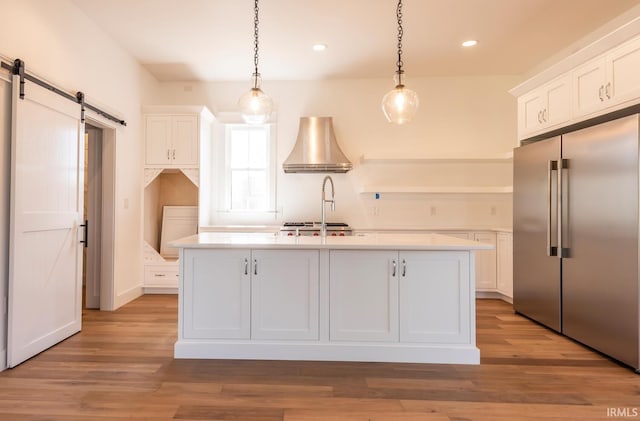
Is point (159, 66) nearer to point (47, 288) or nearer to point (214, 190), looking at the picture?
point (214, 190)

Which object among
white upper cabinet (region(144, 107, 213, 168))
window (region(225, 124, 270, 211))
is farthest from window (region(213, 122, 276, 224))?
white upper cabinet (region(144, 107, 213, 168))

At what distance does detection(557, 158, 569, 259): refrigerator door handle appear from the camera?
2.94 meters

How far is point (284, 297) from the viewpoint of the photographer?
2510 mm

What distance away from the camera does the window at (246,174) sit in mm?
4996

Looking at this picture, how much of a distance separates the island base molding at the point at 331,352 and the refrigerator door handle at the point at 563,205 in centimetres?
125

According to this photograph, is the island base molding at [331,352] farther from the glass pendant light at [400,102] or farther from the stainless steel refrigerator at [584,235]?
the glass pendant light at [400,102]

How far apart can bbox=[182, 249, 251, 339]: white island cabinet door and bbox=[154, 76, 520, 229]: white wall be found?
2462 millimetres

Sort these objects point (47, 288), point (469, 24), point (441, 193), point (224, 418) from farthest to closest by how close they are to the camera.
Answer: point (441, 193), point (469, 24), point (47, 288), point (224, 418)

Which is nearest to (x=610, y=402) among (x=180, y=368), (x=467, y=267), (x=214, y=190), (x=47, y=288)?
(x=467, y=267)

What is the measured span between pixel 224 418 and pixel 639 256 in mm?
2746

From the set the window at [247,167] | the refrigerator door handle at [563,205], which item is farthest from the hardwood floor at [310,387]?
the window at [247,167]

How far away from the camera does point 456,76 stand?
4852mm

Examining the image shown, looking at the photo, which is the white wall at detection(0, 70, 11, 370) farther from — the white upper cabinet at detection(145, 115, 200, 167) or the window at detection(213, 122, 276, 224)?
the window at detection(213, 122, 276, 224)

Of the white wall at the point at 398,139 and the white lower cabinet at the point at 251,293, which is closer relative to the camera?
the white lower cabinet at the point at 251,293
